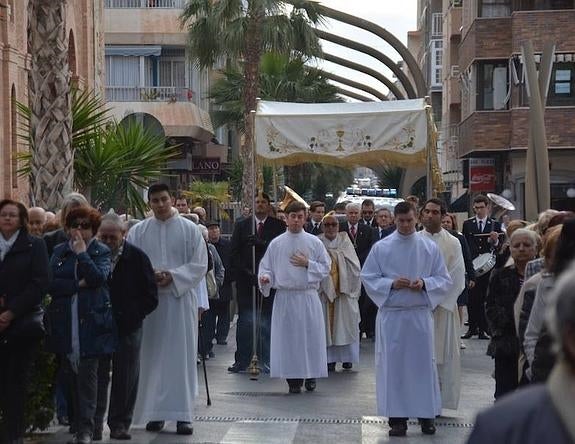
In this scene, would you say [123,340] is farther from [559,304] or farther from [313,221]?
[313,221]

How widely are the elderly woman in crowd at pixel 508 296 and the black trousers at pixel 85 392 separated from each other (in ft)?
8.99

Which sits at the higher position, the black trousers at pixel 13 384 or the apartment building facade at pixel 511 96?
the apartment building facade at pixel 511 96

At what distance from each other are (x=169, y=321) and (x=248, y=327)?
193 inches

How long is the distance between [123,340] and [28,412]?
934mm

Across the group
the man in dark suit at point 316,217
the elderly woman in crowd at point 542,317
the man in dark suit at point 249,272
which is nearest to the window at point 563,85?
the man in dark suit at point 316,217

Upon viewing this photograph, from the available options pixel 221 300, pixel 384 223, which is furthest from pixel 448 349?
pixel 384 223

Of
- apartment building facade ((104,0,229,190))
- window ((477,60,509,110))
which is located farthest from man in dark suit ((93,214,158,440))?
apartment building facade ((104,0,229,190))

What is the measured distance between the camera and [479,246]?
21.8 m

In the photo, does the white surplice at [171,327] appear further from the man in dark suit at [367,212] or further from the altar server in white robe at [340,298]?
the man in dark suit at [367,212]

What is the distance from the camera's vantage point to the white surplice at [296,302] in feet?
49.4

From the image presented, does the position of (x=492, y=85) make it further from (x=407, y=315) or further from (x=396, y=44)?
(x=407, y=315)

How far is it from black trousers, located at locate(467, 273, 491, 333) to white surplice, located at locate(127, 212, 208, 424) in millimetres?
10059

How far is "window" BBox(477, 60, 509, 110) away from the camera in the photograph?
145 ft

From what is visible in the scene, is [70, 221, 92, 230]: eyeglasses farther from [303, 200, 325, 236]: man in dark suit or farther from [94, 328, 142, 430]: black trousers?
[303, 200, 325, 236]: man in dark suit
